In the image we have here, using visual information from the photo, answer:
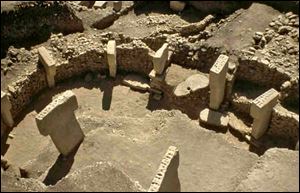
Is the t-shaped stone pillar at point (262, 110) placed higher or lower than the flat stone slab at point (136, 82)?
higher

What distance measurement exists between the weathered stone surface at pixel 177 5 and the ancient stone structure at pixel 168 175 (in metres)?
6.79

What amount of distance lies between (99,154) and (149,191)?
236 centimetres

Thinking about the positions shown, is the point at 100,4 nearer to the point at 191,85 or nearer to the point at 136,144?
the point at 191,85

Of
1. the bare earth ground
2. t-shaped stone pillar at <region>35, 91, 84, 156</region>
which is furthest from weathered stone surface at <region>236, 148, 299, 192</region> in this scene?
t-shaped stone pillar at <region>35, 91, 84, 156</region>

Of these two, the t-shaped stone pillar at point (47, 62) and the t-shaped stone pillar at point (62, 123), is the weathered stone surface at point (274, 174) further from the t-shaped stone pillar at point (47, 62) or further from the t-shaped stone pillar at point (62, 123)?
the t-shaped stone pillar at point (47, 62)

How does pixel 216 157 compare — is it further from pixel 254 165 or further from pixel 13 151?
pixel 13 151

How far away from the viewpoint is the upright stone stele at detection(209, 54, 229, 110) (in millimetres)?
12836

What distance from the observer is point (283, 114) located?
42.6 feet

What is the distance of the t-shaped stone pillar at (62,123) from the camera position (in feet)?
38.0

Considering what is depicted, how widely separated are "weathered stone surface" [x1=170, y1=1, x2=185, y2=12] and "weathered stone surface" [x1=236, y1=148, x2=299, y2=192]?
6722mm

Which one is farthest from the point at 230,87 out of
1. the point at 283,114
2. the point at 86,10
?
the point at 86,10

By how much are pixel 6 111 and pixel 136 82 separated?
12.9 feet

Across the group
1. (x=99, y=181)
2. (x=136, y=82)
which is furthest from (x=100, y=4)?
(x=99, y=181)

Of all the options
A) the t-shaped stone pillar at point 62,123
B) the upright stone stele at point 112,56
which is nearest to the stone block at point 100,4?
the upright stone stele at point 112,56
